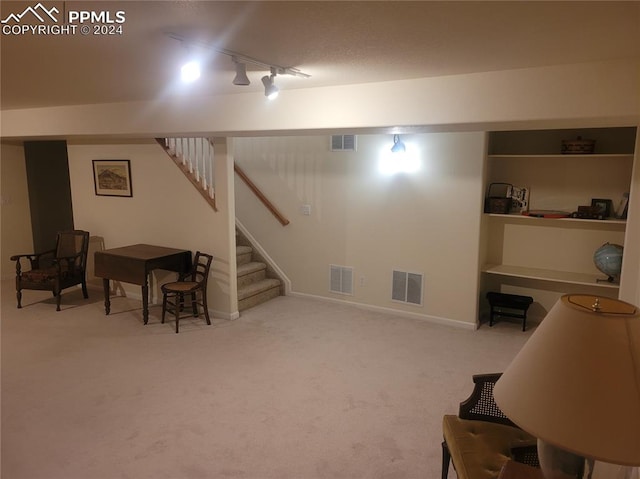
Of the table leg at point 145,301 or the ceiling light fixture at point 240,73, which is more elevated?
the ceiling light fixture at point 240,73

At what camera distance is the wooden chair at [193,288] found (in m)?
4.37

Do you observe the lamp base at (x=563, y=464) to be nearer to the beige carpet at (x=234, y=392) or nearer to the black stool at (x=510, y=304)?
the beige carpet at (x=234, y=392)

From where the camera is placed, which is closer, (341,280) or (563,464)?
(563,464)

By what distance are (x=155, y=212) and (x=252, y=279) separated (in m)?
1.38

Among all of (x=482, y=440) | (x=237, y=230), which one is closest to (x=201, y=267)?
(x=237, y=230)

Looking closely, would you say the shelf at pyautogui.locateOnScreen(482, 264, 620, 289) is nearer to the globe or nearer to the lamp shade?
the globe

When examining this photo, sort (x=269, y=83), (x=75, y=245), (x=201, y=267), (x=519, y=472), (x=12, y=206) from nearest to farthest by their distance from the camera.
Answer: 1. (x=519, y=472)
2. (x=269, y=83)
3. (x=201, y=267)
4. (x=75, y=245)
5. (x=12, y=206)

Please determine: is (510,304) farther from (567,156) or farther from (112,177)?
(112,177)

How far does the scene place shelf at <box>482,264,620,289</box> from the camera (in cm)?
409

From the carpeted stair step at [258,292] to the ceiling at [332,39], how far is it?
2.70 m

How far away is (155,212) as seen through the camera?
16.5 feet

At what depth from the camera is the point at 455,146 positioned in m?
4.38

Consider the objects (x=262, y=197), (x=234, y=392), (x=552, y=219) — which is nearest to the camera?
(x=234, y=392)

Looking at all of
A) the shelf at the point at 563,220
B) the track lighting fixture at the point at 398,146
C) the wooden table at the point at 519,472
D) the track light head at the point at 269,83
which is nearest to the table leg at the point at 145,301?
the track light head at the point at 269,83
